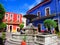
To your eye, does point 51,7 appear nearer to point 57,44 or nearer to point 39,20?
point 39,20

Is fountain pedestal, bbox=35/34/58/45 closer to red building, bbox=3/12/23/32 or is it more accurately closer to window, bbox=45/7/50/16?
window, bbox=45/7/50/16

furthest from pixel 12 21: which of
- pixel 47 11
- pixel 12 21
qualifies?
pixel 47 11

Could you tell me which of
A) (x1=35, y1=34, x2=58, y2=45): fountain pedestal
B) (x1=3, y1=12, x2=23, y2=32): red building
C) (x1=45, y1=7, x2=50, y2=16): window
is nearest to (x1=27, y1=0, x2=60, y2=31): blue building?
(x1=45, y1=7, x2=50, y2=16): window

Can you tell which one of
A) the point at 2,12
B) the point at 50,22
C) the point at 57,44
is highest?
the point at 2,12

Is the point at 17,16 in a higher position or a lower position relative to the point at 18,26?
higher

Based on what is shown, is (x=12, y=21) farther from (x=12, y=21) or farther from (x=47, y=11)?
(x=47, y=11)

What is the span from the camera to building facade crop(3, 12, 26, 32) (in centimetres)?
3272

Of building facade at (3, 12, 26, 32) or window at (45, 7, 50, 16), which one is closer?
window at (45, 7, 50, 16)

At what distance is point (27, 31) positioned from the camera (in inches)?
590

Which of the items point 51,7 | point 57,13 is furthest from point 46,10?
point 57,13

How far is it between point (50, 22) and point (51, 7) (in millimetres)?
5182

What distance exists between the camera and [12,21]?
33.4 meters

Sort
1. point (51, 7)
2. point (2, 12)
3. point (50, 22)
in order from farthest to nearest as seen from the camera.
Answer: point (51, 7)
point (50, 22)
point (2, 12)

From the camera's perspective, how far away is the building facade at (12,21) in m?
32.7
